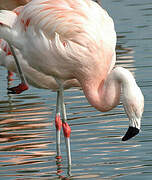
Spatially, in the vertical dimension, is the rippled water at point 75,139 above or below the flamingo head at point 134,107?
below

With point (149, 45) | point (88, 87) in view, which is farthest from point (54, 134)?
point (149, 45)

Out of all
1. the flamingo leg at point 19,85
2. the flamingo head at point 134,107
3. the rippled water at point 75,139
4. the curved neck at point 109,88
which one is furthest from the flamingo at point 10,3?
the flamingo head at point 134,107

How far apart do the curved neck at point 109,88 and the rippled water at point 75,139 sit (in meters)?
0.69

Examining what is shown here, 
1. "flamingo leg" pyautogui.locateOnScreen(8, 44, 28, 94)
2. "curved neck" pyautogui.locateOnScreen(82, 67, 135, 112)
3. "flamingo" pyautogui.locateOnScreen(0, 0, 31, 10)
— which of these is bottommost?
"flamingo" pyautogui.locateOnScreen(0, 0, 31, 10)

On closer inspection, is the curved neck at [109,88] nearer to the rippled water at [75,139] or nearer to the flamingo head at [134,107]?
the flamingo head at [134,107]

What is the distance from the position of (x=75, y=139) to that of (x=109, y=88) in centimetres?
145

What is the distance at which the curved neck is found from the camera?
7.04m

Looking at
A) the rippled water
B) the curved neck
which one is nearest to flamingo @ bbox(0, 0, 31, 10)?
the rippled water

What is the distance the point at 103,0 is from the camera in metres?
17.9

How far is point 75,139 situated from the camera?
27.9 ft

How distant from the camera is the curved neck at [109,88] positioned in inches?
277

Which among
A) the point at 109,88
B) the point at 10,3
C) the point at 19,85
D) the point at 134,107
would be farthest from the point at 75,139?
the point at 10,3

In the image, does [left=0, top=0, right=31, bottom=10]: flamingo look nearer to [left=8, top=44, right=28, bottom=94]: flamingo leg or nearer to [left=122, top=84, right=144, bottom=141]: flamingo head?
[left=8, top=44, right=28, bottom=94]: flamingo leg

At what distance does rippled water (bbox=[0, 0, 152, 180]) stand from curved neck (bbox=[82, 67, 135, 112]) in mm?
694
